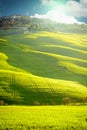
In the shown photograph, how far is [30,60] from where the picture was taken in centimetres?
13612

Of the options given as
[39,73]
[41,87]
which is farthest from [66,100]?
[39,73]

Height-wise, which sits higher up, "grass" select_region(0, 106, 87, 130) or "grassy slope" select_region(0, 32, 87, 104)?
"grass" select_region(0, 106, 87, 130)

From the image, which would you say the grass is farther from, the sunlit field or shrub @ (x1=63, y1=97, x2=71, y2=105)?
shrub @ (x1=63, y1=97, x2=71, y2=105)

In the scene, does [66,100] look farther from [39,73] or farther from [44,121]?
[44,121]

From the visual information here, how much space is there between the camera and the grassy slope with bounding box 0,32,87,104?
266 feet

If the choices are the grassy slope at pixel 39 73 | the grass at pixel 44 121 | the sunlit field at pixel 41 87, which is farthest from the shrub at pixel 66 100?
the grass at pixel 44 121

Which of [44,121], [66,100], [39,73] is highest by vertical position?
[44,121]

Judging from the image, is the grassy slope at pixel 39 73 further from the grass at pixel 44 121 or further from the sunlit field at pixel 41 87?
the grass at pixel 44 121

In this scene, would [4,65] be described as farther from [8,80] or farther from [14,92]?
[14,92]

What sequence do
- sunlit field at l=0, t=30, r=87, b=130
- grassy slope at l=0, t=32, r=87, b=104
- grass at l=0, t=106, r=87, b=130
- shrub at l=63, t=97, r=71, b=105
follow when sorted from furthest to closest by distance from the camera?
grassy slope at l=0, t=32, r=87, b=104, shrub at l=63, t=97, r=71, b=105, sunlit field at l=0, t=30, r=87, b=130, grass at l=0, t=106, r=87, b=130

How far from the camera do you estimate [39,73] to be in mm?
115750

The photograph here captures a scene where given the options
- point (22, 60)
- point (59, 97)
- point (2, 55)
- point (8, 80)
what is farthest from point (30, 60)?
point (59, 97)

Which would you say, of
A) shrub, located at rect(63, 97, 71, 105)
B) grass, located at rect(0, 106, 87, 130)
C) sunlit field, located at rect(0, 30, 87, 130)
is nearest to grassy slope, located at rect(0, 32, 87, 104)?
sunlit field, located at rect(0, 30, 87, 130)

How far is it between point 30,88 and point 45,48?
287ft
